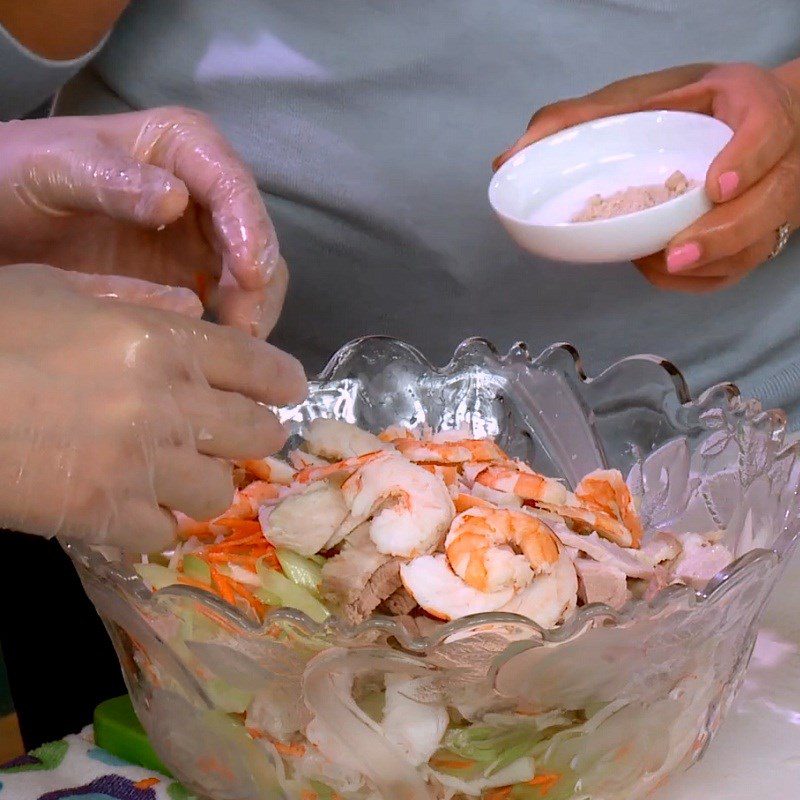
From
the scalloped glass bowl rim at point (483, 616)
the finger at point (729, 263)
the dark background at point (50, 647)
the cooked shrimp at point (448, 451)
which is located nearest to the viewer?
the scalloped glass bowl rim at point (483, 616)

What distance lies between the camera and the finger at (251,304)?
31.0 inches

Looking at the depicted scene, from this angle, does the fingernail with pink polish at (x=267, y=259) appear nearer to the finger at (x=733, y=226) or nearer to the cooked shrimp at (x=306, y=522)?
the cooked shrimp at (x=306, y=522)

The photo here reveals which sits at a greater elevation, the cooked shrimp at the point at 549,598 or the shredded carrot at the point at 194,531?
the cooked shrimp at the point at 549,598

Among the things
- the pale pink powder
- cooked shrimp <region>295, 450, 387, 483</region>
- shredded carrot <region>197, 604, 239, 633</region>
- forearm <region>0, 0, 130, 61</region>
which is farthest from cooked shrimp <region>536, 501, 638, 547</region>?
forearm <region>0, 0, 130, 61</region>

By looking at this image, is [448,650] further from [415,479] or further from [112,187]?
[112,187]

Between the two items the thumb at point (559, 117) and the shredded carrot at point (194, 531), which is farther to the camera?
the thumb at point (559, 117)

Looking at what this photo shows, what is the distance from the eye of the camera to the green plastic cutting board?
690mm

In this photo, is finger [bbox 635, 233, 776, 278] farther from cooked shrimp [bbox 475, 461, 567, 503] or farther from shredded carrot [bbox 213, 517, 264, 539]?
shredded carrot [bbox 213, 517, 264, 539]

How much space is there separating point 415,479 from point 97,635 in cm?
37

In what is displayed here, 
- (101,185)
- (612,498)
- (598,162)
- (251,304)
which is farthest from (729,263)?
(101,185)

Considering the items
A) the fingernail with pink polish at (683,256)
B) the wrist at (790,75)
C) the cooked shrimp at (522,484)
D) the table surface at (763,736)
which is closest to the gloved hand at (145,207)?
the cooked shrimp at (522,484)

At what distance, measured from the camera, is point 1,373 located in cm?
54

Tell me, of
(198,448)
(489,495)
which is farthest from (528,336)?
(198,448)

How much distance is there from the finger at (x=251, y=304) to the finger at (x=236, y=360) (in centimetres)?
14
